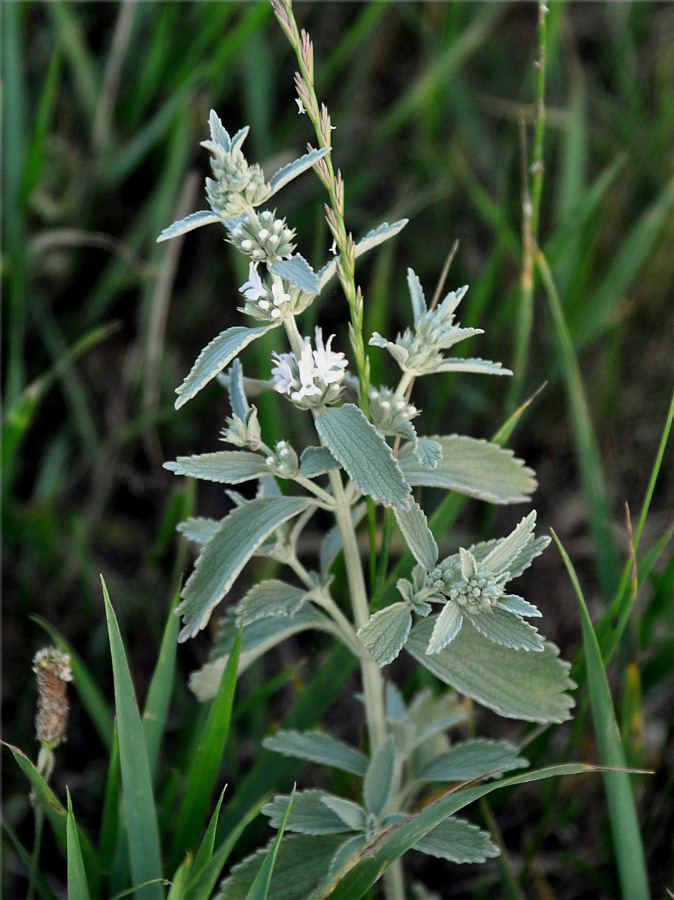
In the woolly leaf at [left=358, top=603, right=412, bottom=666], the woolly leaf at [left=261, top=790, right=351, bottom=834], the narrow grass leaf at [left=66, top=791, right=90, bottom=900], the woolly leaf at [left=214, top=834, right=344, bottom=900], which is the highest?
the woolly leaf at [left=358, top=603, right=412, bottom=666]

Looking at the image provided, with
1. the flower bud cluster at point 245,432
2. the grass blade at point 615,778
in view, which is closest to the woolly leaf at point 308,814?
Answer: the grass blade at point 615,778

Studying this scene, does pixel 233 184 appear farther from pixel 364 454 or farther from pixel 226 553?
pixel 226 553

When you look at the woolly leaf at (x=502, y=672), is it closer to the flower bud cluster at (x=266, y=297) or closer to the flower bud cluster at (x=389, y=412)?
the flower bud cluster at (x=389, y=412)

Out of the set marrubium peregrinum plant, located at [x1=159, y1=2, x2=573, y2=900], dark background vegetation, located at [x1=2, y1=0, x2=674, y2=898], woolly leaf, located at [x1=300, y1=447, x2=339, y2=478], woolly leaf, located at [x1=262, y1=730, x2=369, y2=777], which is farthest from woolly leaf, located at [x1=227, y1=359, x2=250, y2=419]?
dark background vegetation, located at [x1=2, y1=0, x2=674, y2=898]

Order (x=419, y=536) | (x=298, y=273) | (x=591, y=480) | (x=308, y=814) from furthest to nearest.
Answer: (x=591, y=480) → (x=308, y=814) → (x=419, y=536) → (x=298, y=273)

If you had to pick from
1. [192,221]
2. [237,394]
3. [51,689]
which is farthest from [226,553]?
[192,221]

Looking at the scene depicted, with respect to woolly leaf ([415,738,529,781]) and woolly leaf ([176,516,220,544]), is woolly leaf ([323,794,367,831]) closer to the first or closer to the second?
woolly leaf ([415,738,529,781])
